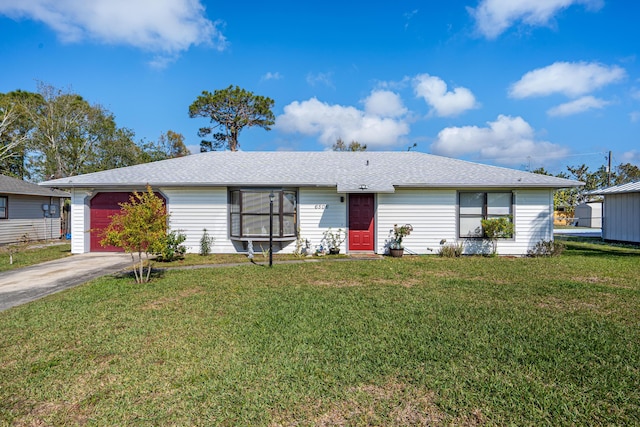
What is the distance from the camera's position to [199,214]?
38.2ft

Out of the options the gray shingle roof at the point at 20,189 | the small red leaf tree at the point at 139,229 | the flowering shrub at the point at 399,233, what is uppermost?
the gray shingle roof at the point at 20,189

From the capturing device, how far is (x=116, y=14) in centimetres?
1153

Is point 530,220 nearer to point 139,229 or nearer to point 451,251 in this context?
point 451,251

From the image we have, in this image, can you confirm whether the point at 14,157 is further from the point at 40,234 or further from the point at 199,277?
the point at 199,277

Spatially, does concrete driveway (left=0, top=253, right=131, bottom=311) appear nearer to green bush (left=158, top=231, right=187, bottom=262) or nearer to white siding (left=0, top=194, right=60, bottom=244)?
green bush (left=158, top=231, right=187, bottom=262)

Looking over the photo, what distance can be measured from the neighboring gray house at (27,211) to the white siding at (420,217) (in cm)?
1680

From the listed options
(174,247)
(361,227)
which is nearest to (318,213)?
(361,227)

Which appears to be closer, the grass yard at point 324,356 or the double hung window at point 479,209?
the grass yard at point 324,356

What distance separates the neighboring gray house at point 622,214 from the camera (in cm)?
1550

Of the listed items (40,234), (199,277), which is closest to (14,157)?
(40,234)

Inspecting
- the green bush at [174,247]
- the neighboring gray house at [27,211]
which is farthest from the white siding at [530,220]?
the neighboring gray house at [27,211]

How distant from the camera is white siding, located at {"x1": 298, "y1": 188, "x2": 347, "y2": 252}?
1160cm

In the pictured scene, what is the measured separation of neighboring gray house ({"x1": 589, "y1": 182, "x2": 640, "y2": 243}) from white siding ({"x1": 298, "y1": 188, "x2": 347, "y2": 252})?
1469cm

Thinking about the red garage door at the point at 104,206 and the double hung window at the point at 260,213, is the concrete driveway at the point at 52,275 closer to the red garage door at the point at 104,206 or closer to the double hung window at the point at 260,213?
the red garage door at the point at 104,206
